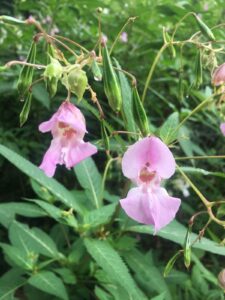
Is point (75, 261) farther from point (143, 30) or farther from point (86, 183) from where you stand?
point (143, 30)

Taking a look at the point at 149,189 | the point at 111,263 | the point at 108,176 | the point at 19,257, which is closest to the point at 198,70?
the point at 149,189

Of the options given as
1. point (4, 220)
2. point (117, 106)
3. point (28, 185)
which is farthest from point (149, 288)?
point (117, 106)

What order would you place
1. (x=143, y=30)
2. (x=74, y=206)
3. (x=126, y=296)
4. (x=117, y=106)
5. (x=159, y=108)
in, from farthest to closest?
(x=159, y=108) < (x=143, y=30) < (x=74, y=206) < (x=126, y=296) < (x=117, y=106)

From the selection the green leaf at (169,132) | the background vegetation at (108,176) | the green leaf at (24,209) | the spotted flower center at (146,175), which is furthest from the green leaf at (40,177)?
the spotted flower center at (146,175)

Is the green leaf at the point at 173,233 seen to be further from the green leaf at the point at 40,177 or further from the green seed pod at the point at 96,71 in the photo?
the green seed pod at the point at 96,71

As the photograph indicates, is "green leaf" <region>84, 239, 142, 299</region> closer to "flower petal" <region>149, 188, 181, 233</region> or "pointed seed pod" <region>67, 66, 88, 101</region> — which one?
"flower petal" <region>149, 188, 181, 233</region>

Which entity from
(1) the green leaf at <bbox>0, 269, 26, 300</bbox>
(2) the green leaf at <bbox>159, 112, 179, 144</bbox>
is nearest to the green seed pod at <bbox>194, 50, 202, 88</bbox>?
(2) the green leaf at <bbox>159, 112, 179, 144</bbox>

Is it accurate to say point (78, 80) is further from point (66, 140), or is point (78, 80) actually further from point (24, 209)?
point (24, 209)
